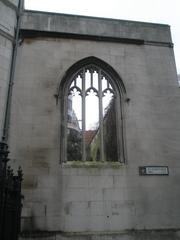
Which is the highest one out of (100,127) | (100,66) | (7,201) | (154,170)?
(100,66)

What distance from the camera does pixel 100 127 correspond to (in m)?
7.41

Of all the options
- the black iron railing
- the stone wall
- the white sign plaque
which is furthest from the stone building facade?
the black iron railing

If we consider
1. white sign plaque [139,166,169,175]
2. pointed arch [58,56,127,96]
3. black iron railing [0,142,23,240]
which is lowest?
black iron railing [0,142,23,240]

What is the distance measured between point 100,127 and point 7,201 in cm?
384

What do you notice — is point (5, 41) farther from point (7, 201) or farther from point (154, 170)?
point (154, 170)

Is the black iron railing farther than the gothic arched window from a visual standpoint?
No

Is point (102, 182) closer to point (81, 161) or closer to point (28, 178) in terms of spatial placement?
point (81, 161)

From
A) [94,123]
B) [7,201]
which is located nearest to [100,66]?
[94,123]

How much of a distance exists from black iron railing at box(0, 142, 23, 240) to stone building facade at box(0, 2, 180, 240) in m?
2.02

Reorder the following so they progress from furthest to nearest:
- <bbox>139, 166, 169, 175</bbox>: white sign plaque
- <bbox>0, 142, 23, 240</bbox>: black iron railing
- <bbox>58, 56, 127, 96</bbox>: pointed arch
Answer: <bbox>58, 56, 127, 96</bbox>: pointed arch
<bbox>139, 166, 169, 175</bbox>: white sign plaque
<bbox>0, 142, 23, 240</bbox>: black iron railing

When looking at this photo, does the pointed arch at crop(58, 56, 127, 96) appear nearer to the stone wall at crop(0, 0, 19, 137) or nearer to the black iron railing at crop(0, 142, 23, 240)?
the stone wall at crop(0, 0, 19, 137)

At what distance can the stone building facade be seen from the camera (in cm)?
640

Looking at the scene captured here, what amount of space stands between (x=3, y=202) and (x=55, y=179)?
9.22ft

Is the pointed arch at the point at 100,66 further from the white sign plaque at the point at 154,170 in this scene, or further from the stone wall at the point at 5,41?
the white sign plaque at the point at 154,170
